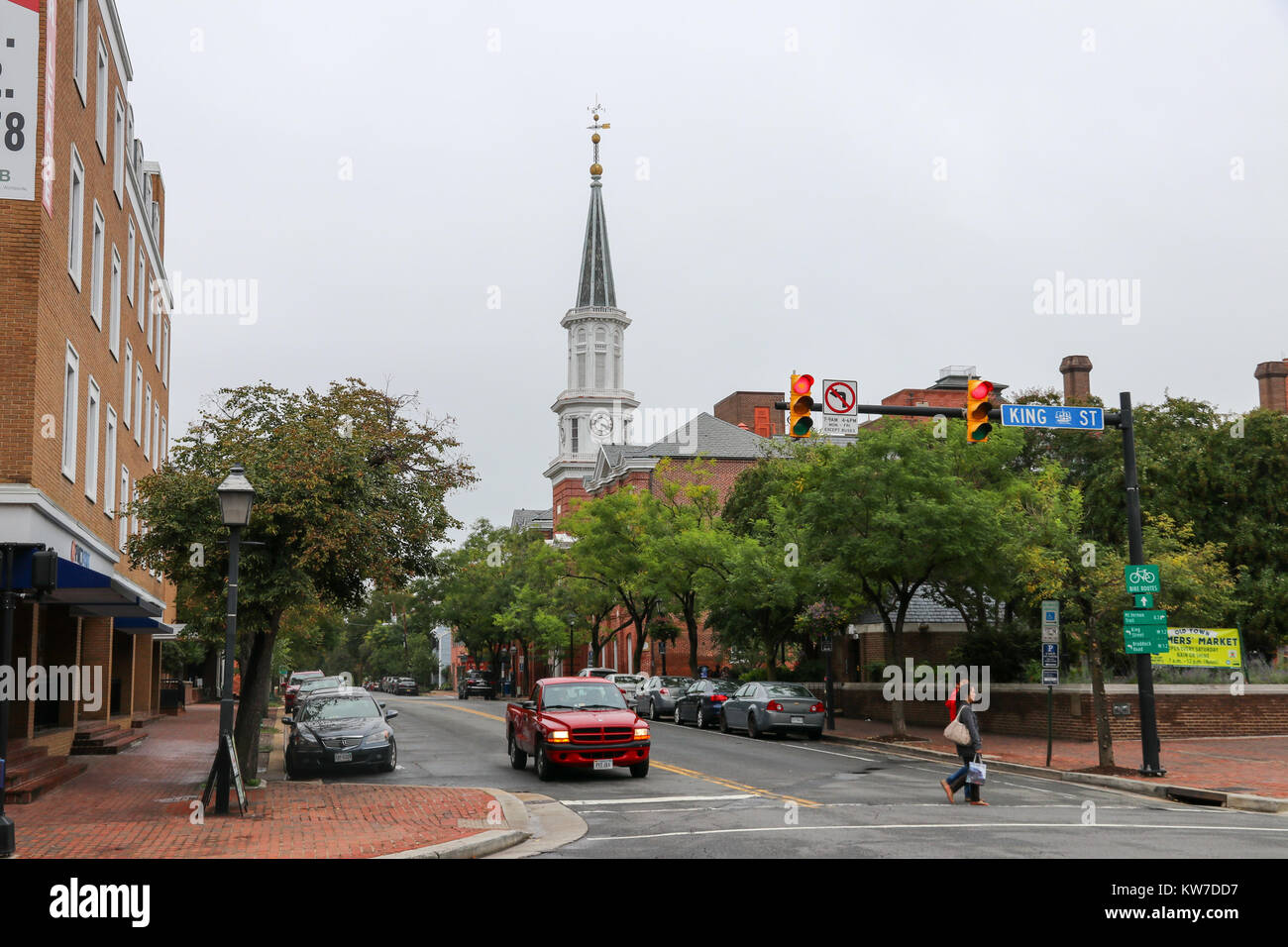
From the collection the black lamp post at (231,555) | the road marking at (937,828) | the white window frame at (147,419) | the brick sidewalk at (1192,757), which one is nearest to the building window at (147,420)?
the white window frame at (147,419)

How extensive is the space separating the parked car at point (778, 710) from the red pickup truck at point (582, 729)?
9903mm

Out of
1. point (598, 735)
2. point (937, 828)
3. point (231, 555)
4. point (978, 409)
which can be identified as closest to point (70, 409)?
point (231, 555)

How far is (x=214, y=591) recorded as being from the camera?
19.5 metres

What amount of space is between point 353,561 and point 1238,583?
31.0m

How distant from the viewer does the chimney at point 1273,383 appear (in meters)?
59.2

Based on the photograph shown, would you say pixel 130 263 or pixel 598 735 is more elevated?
pixel 130 263

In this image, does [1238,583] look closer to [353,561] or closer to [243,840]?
[353,561]

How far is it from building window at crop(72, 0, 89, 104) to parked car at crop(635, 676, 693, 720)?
24370 mm

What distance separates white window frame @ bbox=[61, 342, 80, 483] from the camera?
814 inches

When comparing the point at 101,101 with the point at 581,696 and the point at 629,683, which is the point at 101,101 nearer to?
the point at 581,696

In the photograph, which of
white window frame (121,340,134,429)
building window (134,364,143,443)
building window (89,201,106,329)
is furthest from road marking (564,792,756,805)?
building window (134,364,143,443)

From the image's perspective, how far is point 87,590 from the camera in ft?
60.1

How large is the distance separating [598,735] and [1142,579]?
31.9 ft

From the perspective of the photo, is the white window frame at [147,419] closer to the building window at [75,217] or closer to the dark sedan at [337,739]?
the building window at [75,217]
